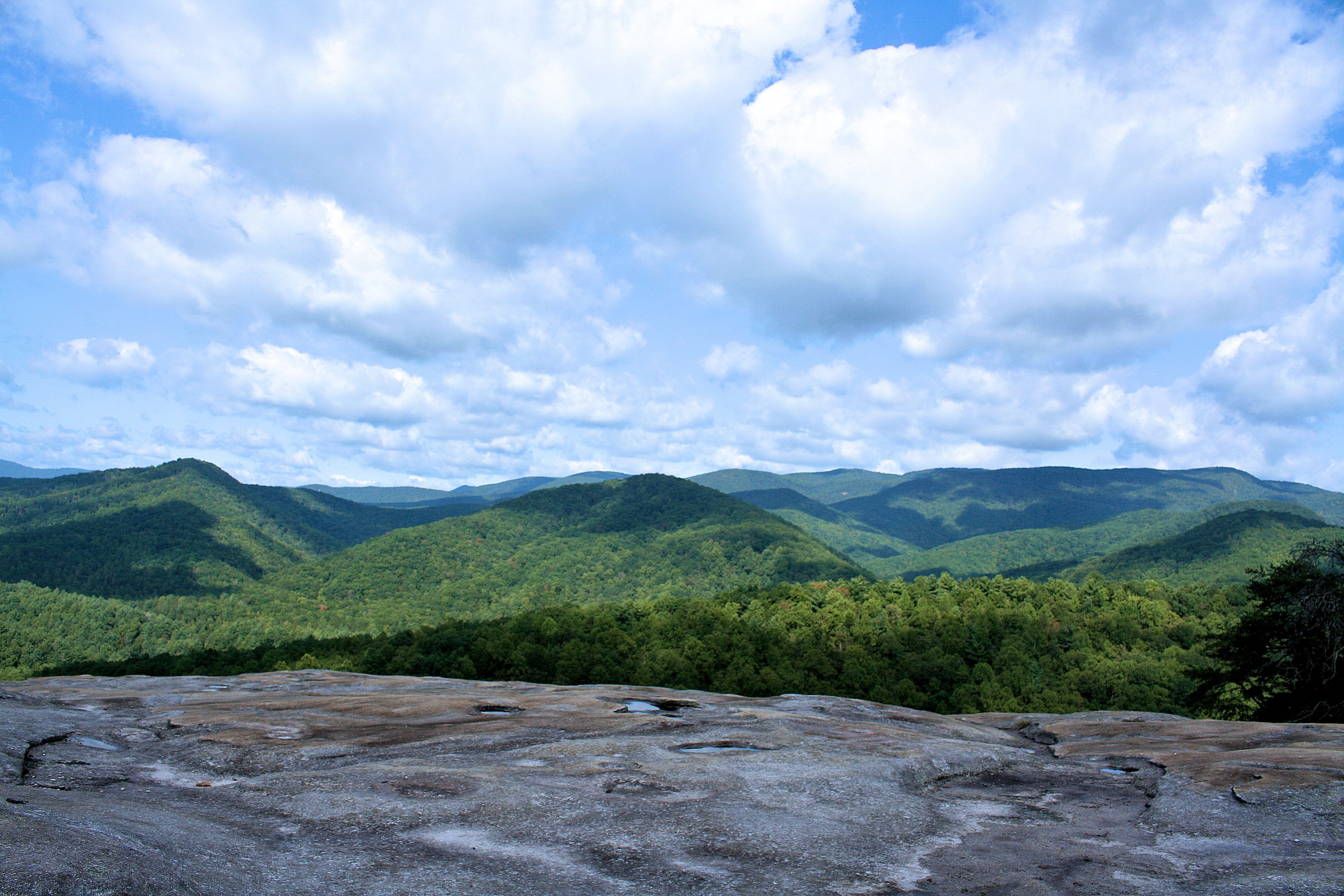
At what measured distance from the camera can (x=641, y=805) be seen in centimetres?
1277

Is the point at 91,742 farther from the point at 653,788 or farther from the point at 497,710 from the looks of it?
the point at 653,788

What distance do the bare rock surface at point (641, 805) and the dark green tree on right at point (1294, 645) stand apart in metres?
11.7

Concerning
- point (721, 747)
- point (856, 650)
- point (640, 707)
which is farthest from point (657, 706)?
point (856, 650)

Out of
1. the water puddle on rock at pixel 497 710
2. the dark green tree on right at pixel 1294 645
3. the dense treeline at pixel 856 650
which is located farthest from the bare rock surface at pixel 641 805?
the dense treeline at pixel 856 650

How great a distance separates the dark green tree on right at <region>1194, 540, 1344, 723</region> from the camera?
30297mm

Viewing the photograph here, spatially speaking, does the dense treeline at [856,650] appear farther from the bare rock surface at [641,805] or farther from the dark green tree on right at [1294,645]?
the bare rock surface at [641,805]

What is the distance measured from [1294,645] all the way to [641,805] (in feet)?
116

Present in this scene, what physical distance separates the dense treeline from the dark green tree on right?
40.3 meters

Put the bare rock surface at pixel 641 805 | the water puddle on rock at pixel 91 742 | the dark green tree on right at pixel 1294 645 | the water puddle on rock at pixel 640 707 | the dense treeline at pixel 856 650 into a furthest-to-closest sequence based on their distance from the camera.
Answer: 1. the dense treeline at pixel 856 650
2. the dark green tree on right at pixel 1294 645
3. the water puddle on rock at pixel 640 707
4. the water puddle on rock at pixel 91 742
5. the bare rock surface at pixel 641 805

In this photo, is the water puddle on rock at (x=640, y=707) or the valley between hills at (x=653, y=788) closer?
the valley between hills at (x=653, y=788)

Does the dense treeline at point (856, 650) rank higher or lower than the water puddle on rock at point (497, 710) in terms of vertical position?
lower

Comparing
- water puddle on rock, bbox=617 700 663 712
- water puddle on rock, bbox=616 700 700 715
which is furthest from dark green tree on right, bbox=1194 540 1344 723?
water puddle on rock, bbox=617 700 663 712

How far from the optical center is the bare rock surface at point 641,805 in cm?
931

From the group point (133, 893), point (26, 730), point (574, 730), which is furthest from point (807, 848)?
point (26, 730)
